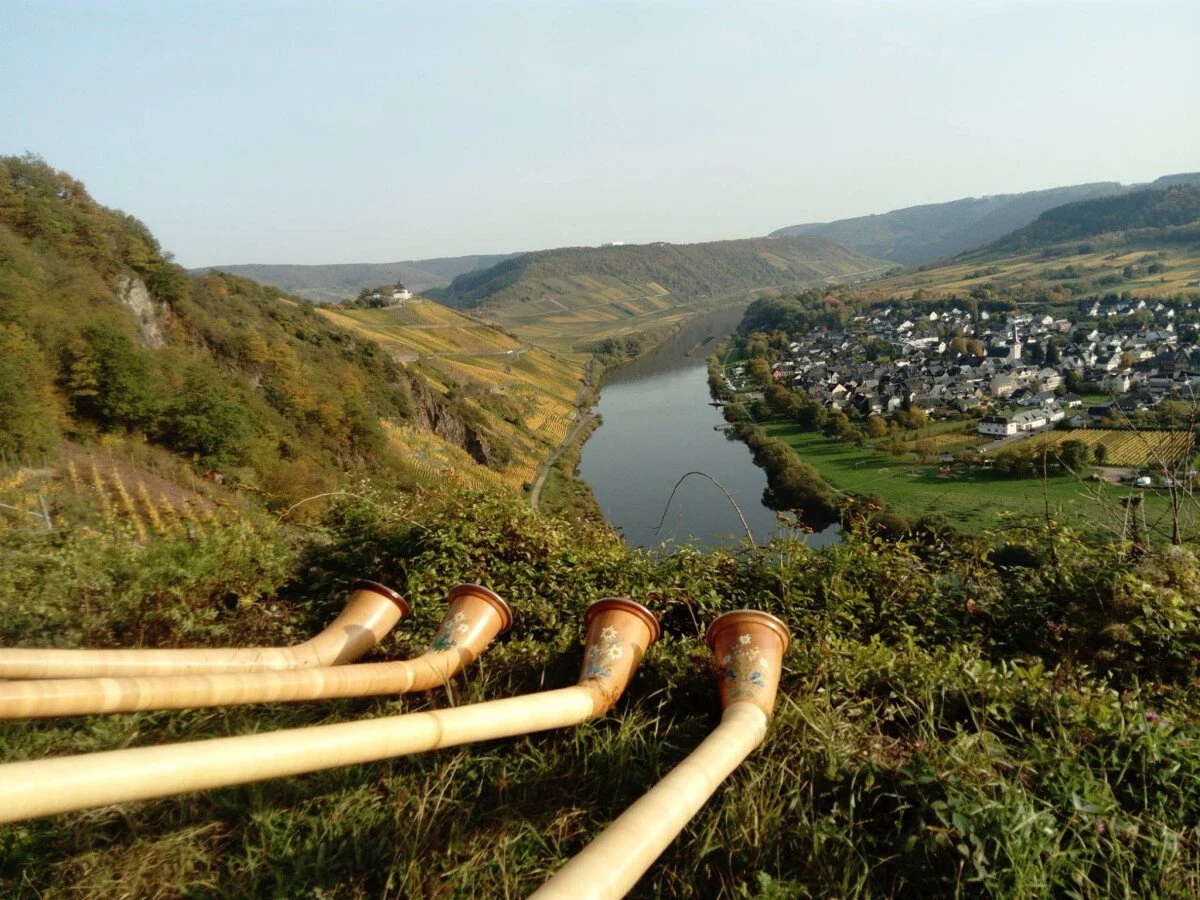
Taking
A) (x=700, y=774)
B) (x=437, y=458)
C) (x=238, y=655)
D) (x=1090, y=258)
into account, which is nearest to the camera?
(x=700, y=774)

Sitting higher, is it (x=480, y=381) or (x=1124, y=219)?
(x=1124, y=219)

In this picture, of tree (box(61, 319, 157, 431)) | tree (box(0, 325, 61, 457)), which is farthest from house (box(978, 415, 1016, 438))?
tree (box(0, 325, 61, 457))

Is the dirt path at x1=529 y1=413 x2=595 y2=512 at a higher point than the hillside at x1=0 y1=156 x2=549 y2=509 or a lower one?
lower

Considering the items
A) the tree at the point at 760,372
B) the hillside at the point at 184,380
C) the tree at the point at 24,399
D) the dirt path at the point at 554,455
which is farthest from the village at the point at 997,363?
the tree at the point at 24,399

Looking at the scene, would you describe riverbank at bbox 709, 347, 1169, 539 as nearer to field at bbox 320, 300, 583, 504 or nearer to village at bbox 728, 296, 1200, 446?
village at bbox 728, 296, 1200, 446

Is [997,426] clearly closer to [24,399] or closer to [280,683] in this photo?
[24,399]

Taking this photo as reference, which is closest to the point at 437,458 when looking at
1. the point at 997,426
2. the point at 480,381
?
the point at 480,381

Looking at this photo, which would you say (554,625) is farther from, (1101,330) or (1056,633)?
(1101,330)
